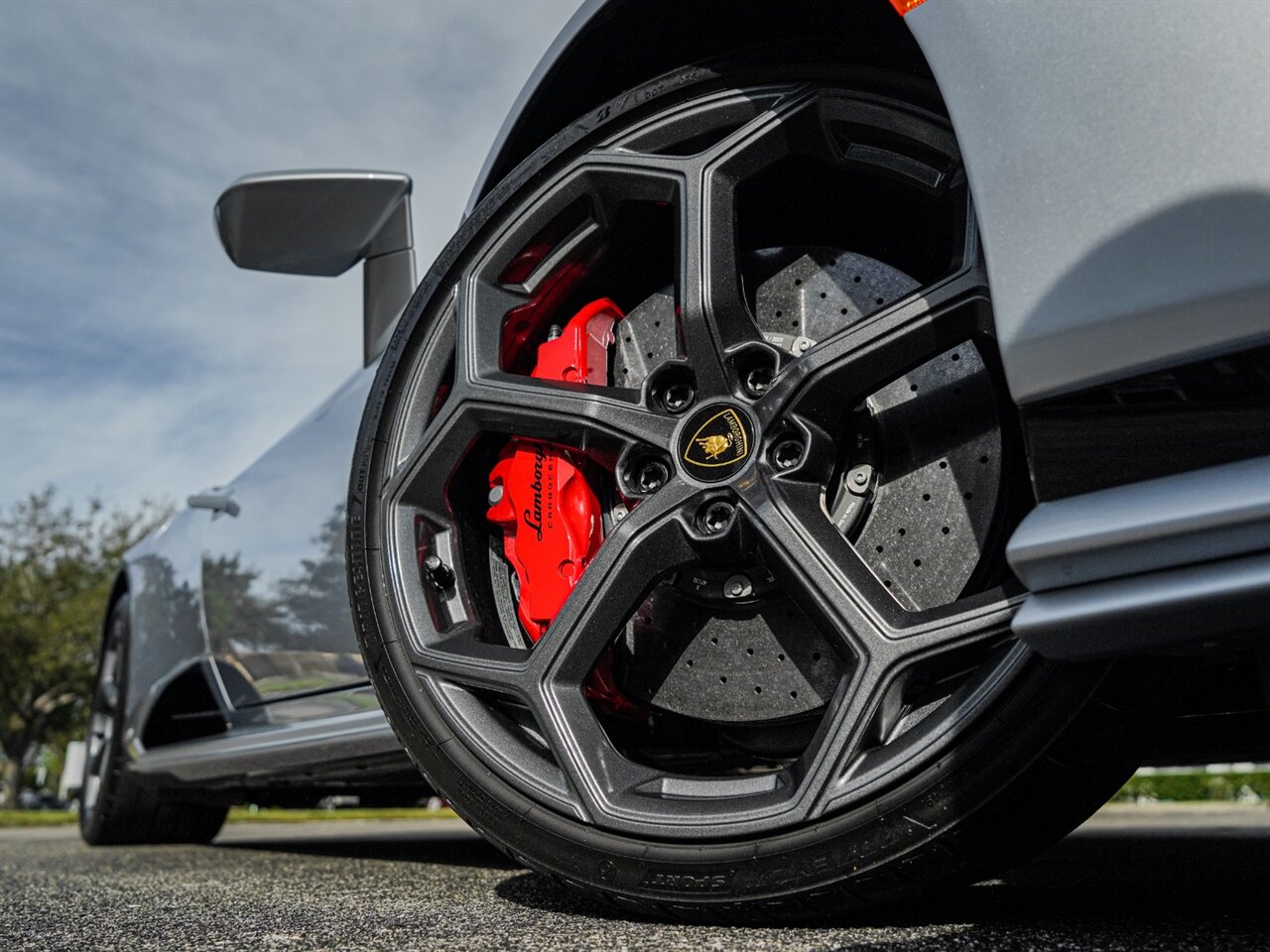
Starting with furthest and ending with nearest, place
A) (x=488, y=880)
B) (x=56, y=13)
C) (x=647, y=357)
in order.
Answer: (x=56, y=13), (x=488, y=880), (x=647, y=357)

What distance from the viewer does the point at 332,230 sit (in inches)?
91.9

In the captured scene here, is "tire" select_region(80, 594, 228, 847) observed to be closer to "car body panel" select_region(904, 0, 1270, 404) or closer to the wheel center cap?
the wheel center cap

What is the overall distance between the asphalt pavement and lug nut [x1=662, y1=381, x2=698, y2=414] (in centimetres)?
63

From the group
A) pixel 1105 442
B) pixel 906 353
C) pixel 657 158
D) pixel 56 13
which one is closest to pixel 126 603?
pixel 56 13

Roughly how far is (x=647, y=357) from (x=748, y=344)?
334mm

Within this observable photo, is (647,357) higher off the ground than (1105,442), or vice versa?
(647,357)

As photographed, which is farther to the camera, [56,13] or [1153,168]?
[56,13]

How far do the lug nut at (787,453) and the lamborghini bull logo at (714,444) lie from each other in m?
0.06

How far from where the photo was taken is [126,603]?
3.67 m

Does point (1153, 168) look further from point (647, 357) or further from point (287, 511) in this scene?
point (287, 511)

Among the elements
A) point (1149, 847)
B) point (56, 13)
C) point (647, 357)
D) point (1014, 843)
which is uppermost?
point (56, 13)

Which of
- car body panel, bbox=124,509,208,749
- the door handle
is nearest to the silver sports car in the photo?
the door handle

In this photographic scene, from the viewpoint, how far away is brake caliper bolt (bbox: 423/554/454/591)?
65.0 inches

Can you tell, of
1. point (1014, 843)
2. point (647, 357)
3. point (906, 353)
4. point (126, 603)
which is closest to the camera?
point (1014, 843)
